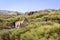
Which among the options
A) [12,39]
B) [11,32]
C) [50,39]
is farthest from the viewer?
[11,32]

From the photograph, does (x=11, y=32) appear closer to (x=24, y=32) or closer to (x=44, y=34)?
(x=24, y=32)

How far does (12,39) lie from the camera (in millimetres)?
15781

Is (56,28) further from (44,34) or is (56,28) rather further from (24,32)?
(24,32)

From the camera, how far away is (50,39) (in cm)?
1377

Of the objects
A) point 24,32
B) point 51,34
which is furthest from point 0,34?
point 51,34

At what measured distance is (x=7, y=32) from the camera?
1669 cm

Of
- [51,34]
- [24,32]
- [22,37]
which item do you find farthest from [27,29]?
[51,34]

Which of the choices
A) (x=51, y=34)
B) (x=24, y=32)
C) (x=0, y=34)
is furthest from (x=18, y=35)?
(x=51, y=34)

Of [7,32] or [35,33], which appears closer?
[35,33]

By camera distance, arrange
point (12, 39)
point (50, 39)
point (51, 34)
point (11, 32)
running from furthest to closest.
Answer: point (11, 32)
point (12, 39)
point (51, 34)
point (50, 39)

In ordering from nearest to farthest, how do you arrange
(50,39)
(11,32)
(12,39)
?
(50,39), (12,39), (11,32)

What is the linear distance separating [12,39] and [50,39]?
3484 mm

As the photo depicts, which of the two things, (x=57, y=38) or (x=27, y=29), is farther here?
(x=27, y=29)

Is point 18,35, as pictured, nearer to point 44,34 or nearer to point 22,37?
point 22,37
